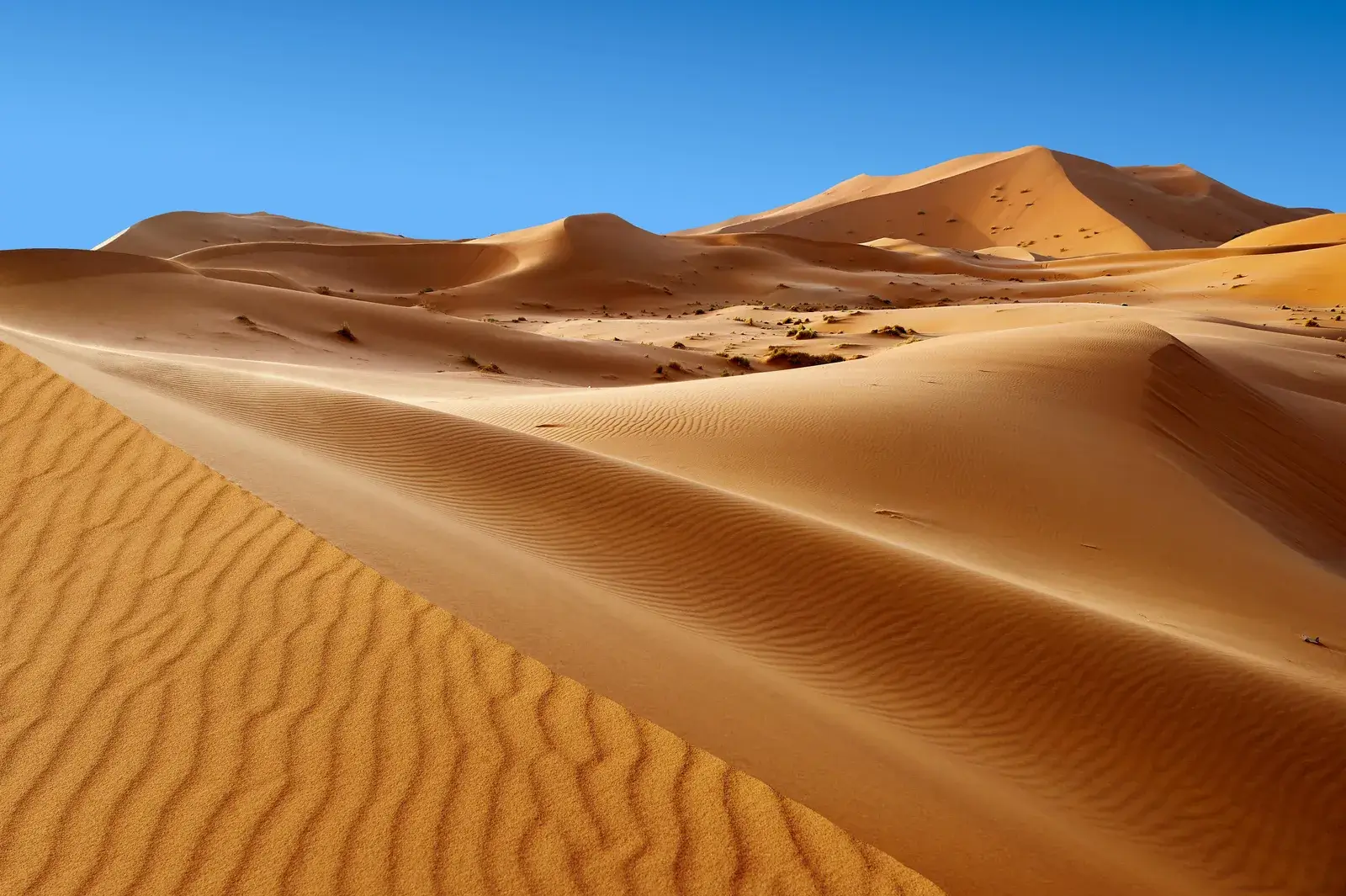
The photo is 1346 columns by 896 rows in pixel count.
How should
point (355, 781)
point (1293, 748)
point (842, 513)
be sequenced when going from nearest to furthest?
point (355, 781) → point (1293, 748) → point (842, 513)

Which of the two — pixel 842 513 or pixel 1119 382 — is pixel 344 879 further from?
pixel 1119 382

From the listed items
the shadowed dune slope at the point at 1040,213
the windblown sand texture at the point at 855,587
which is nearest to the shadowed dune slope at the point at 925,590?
the windblown sand texture at the point at 855,587

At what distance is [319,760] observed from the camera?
209 cm

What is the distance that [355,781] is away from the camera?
2031 mm

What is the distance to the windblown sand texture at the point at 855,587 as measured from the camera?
2.41m

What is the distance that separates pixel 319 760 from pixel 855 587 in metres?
3.11

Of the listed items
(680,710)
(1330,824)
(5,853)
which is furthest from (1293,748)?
(5,853)

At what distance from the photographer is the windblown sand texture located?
2.41 metres

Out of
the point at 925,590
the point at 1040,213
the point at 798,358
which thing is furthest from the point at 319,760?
the point at 1040,213

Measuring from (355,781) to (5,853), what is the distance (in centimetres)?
66

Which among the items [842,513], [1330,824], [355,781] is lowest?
[1330,824]

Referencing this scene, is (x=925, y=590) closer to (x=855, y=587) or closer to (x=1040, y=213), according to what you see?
(x=855, y=587)

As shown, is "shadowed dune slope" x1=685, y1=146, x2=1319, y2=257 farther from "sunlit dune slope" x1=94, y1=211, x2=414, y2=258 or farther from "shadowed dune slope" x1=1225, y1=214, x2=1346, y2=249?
"sunlit dune slope" x1=94, y1=211, x2=414, y2=258

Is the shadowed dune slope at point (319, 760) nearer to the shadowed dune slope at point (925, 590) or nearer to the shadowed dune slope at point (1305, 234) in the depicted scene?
the shadowed dune slope at point (925, 590)
